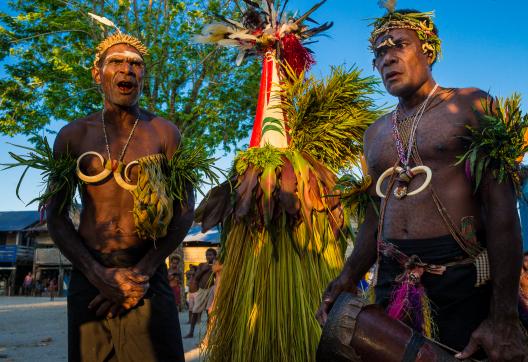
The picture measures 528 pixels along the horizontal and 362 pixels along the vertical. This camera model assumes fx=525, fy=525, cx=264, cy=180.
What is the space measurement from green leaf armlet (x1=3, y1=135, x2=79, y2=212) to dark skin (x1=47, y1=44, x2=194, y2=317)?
1.7 inches

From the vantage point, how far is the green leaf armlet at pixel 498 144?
1910 mm

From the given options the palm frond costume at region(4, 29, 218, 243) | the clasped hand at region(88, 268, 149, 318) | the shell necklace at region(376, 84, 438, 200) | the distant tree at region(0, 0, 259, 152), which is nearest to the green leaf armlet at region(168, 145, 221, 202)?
the palm frond costume at region(4, 29, 218, 243)

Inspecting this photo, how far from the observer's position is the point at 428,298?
204cm

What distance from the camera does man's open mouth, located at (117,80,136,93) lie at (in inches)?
108

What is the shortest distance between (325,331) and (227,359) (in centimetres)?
210

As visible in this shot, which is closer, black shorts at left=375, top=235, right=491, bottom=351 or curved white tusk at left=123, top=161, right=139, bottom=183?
black shorts at left=375, top=235, right=491, bottom=351

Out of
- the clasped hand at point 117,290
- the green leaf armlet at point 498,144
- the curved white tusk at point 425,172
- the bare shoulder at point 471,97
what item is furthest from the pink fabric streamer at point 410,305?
the clasped hand at point 117,290

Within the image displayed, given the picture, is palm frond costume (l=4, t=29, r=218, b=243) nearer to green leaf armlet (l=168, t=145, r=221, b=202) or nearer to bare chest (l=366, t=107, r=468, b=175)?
green leaf armlet (l=168, t=145, r=221, b=202)

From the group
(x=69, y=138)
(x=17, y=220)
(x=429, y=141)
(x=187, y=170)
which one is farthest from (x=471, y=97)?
(x=17, y=220)

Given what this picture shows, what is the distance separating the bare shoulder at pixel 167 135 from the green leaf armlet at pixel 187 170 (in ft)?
0.14

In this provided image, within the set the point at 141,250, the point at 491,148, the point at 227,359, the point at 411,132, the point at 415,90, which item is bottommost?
the point at 227,359

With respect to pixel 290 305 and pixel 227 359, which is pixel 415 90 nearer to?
pixel 290 305

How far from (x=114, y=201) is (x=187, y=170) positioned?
40cm

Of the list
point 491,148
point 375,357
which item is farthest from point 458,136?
point 375,357
